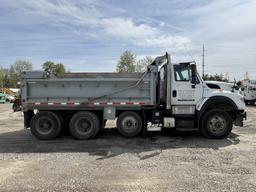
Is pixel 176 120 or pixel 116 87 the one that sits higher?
pixel 116 87

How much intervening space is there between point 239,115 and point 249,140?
3.08 ft

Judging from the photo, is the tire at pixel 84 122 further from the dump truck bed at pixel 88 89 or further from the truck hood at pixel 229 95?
the truck hood at pixel 229 95

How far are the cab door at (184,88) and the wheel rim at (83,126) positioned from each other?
3062 millimetres

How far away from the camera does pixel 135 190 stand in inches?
241

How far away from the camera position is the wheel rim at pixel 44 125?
1184 centimetres

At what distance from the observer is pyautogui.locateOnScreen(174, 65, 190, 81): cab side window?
457 inches

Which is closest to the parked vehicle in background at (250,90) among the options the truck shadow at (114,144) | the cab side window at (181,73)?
the truck shadow at (114,144)

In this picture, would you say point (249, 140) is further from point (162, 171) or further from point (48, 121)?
point (48, 121)

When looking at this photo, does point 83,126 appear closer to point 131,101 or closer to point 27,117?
point 131,101

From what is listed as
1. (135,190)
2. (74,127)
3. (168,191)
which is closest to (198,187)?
(168,191)

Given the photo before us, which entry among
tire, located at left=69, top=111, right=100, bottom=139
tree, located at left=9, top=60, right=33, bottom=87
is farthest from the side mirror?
tree, located at left=9, top=60, right=33, bottom=87

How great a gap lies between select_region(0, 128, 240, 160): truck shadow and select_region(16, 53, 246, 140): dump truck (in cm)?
41

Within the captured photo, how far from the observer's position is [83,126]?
1182 centimetres

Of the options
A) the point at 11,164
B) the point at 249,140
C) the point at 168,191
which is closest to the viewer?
the point at 168,191
